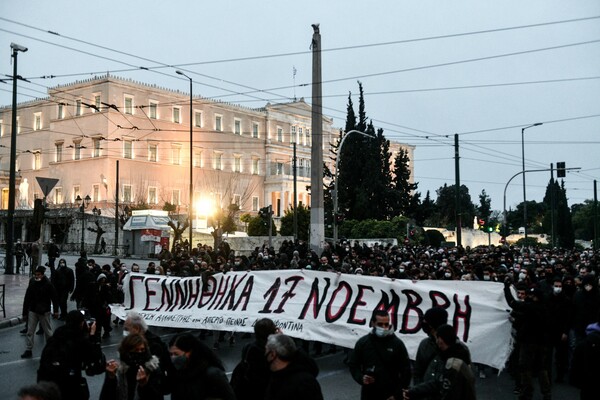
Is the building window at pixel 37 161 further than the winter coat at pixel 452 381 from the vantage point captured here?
Yes

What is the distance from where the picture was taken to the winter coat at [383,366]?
238 inches

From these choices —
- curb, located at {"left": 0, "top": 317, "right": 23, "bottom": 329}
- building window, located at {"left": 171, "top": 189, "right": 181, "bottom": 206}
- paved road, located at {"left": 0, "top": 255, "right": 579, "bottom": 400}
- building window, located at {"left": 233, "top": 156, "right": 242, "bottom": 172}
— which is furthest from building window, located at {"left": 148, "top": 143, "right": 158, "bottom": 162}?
paved road, located at {"left": 0, "top": 255, "right": 579, "bottom": 400}

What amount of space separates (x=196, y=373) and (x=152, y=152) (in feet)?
219

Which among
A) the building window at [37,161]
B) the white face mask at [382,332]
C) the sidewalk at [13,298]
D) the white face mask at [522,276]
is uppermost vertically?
the building window at [37,161]

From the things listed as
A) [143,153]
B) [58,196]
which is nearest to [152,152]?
[143,153]

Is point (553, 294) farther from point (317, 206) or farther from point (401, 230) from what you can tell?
point (401, 230)

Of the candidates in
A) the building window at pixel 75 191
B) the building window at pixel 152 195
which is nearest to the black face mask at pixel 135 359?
the building window at pixel 152 195

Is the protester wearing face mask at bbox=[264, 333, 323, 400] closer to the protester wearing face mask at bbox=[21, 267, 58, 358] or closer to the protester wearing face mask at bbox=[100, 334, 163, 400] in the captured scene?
the protester wearing face mask at bbox=[100, 334, 163, 400]

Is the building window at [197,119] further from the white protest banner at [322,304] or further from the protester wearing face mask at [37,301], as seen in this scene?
the protester wearing face mask at [37,301]

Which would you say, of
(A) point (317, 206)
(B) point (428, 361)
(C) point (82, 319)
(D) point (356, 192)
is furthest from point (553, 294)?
(D) point (356, 192)

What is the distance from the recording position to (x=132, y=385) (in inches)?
214

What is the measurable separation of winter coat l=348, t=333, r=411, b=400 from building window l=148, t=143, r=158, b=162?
65314 mm

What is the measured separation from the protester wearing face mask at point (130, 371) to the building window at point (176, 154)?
67.0 meters

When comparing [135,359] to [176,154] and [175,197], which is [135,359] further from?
[176,154]
